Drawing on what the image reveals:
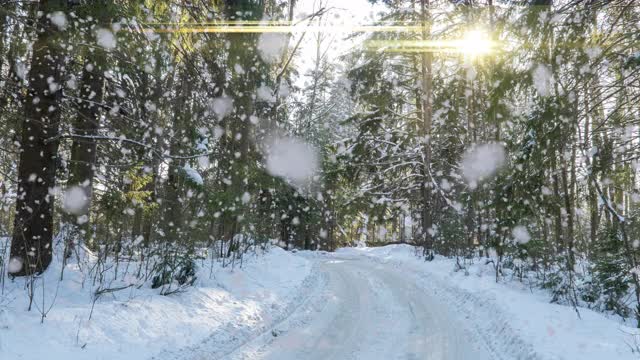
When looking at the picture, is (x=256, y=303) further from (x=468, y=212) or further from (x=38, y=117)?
(x=468, y=212)

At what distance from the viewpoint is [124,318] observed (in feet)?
18.5

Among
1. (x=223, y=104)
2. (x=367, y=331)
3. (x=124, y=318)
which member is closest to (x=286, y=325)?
(x=367, y=331)

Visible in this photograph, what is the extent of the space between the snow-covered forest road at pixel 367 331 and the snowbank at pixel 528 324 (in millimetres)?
364

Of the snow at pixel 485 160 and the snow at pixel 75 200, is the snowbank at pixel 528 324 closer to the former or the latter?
the snow at pixel 485 160

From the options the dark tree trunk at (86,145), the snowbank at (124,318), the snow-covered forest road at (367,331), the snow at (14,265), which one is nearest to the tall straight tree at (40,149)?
the snow at (14,265)

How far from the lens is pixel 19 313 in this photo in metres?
5.16

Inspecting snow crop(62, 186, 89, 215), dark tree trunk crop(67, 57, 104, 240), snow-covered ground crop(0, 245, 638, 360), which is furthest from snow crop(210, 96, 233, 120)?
snow crop(62, 186, 89, 215)

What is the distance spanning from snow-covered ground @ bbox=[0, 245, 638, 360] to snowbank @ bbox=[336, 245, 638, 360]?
20 millimetres

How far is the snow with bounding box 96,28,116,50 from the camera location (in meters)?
7.14

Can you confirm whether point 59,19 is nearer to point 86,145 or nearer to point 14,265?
point 86,145

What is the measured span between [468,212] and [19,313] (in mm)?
16503

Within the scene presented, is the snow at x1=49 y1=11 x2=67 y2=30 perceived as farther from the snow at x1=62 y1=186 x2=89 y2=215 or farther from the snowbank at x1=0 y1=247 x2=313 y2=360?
the snowbank at x1=0 y1=247 x2=313 y2=360

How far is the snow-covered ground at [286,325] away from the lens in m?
4.99

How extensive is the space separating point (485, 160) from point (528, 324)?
783 cm
